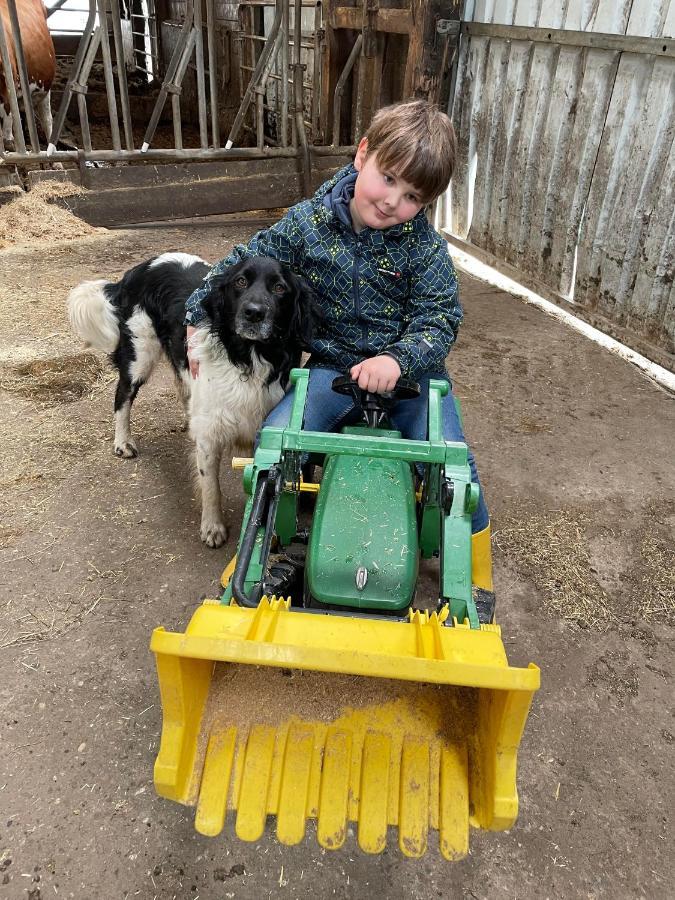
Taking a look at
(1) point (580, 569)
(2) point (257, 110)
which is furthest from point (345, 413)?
(2) point (257, 110)

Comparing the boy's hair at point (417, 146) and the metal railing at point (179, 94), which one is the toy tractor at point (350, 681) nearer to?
the boy's hair at point (417, 146)

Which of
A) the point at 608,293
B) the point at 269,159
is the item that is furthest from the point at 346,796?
the point at 269,159

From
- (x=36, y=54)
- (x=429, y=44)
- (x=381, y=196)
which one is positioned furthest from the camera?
(x=36, y=54)

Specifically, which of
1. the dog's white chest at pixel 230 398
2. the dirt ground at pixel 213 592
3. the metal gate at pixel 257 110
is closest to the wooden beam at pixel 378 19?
the metal gate at pixel 257 110

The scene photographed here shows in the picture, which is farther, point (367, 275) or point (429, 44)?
point (429, 44)

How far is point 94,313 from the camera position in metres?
3.17

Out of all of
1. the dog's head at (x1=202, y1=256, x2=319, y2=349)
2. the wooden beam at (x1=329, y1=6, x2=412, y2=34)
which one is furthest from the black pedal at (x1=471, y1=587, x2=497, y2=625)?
the wooden beam at (x1=329, y1=6, x2=412, y2=34)

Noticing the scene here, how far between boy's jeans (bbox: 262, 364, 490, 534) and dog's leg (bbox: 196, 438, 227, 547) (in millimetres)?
510

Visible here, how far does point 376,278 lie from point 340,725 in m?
1.40

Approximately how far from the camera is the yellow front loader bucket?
3.89 ft

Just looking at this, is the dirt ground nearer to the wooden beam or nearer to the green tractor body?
the green tractor body

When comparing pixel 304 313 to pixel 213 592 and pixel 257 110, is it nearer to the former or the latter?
pixel 213 592

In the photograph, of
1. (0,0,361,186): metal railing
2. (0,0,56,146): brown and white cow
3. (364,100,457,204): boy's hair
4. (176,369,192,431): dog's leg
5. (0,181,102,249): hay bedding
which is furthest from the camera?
(0,0,56,146): brown and white cow

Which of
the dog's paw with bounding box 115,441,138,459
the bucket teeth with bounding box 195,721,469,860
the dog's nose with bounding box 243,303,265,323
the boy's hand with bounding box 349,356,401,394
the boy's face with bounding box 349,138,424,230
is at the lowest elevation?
the dog's paw with bounding box 115,441,138,459
